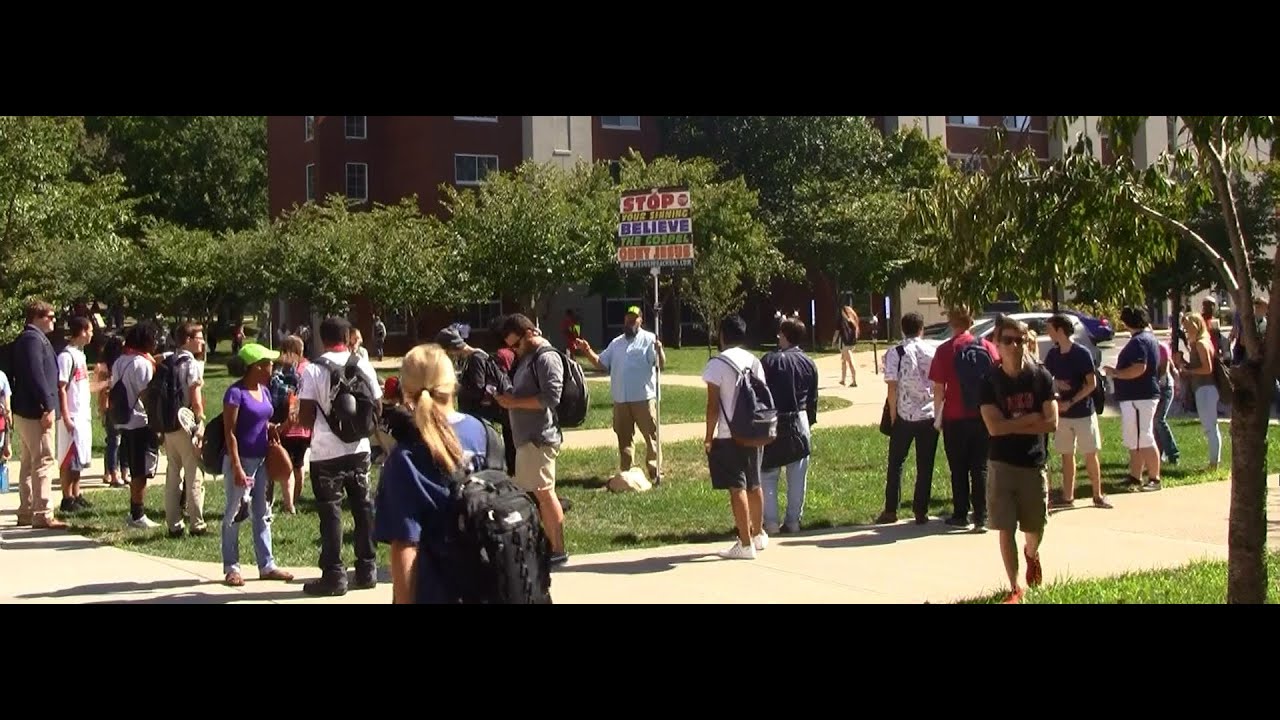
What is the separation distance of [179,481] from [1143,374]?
8.89 m

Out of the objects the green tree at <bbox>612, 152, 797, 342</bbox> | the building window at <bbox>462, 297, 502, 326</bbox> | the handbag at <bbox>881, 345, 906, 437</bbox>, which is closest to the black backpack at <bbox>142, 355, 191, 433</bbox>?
the handbag at <bbox>881, 345, 906, 437</bbox>

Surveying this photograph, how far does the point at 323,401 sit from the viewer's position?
28.0 ft

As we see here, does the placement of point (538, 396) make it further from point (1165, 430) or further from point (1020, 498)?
point (1165, 430)

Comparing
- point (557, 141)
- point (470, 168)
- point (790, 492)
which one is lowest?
point (790, 492)

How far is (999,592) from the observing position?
837 cm

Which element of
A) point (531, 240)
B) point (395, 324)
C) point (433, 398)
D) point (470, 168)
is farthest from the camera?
point (470, 168)

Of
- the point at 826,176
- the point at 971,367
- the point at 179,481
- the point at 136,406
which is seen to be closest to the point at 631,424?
the point at 971,367

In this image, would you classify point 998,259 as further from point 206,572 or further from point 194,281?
point 194,281

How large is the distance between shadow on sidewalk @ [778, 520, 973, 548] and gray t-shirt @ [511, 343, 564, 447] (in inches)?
88.6

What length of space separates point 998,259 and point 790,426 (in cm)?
422

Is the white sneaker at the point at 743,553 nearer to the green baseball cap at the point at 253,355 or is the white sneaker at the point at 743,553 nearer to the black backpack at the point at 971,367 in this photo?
the black backpack at the point at 971,367

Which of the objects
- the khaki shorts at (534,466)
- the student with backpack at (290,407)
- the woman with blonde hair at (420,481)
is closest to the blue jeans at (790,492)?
the khaki shorts at (534,466)

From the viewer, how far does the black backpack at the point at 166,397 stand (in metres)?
10.7
